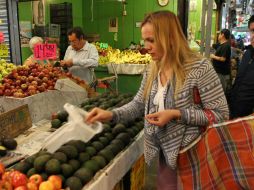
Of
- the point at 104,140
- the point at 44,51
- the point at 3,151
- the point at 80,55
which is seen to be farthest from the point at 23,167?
the point at 80,55

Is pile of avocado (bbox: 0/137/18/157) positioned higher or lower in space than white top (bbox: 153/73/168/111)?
lower

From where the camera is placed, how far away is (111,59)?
280 inches

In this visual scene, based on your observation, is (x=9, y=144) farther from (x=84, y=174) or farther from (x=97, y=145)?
(x=84, y=174)

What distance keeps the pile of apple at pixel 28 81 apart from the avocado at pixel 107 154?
4.08ft

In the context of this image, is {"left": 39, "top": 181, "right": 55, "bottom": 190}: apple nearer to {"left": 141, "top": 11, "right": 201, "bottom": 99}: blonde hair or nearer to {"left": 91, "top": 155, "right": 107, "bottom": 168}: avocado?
{"left": 91, "top": 155, "right": 107, "bottom": 168}: avocado

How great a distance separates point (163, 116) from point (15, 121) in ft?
4.71

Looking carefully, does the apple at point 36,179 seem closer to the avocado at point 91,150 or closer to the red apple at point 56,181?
the red apple at point 56,181

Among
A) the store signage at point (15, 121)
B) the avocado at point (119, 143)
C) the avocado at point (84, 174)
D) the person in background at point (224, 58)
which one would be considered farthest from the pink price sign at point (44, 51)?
the person in background at point (224, 58)

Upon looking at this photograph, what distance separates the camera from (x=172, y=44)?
1680 millimetres

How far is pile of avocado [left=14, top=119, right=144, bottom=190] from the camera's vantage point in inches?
67.5

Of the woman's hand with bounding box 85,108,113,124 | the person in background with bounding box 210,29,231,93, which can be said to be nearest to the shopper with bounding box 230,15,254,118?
the woman's hand with bounding box 85,108,113,124

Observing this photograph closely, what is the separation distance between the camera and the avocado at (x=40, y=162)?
1.73 m

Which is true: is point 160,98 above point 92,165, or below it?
above

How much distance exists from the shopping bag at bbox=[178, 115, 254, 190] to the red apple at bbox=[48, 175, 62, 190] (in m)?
0.72
